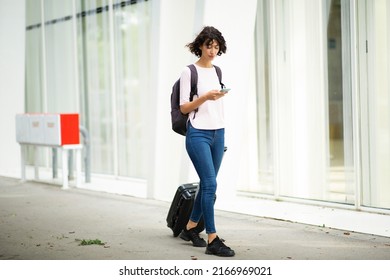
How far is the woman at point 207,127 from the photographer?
5570mm

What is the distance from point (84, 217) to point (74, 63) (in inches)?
221

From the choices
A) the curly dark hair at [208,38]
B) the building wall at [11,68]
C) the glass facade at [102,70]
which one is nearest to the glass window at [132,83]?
the glass facade at [102,70]

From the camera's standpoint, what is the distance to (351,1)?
7.77 meters

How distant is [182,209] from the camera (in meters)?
6.29

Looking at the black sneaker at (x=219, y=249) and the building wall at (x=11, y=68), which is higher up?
the building wall at (x=11, y=68)

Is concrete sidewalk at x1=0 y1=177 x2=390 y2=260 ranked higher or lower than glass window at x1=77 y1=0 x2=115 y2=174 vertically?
lower

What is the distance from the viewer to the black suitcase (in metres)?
6.29

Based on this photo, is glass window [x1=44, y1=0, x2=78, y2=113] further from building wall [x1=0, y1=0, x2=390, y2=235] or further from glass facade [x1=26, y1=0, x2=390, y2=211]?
building wall [x1=0, y1=0, x2=390, y2=235]

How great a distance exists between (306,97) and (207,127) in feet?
10.6

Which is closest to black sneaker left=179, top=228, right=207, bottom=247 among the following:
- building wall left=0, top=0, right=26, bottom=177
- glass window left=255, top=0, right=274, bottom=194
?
glass window left=255, top=0, right=274, bottom=194

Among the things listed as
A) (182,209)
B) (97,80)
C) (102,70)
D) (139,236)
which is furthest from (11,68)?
(182,209)

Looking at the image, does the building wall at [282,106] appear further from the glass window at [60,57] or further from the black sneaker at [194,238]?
the glass window at [60,57]

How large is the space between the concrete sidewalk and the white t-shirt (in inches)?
42.4

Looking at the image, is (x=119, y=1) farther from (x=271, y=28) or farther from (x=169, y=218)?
(x=169, y=218)
